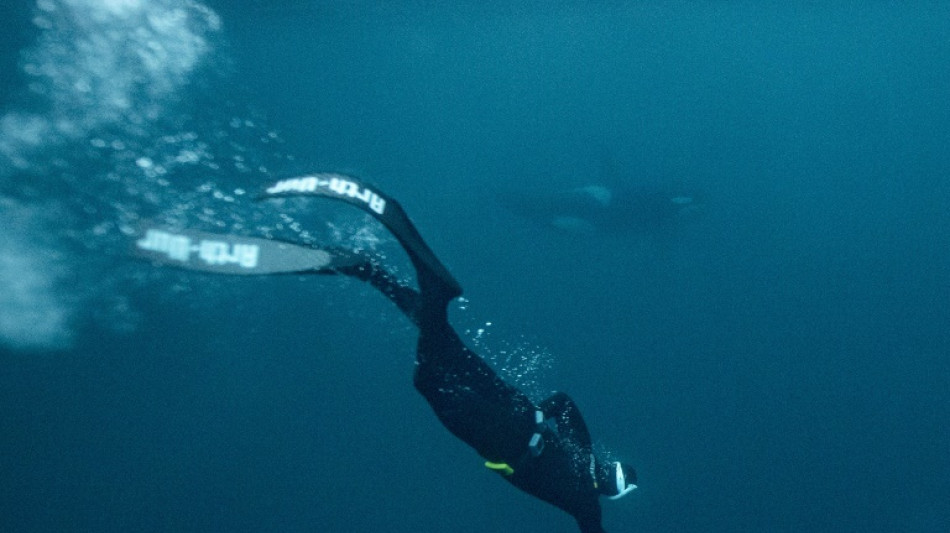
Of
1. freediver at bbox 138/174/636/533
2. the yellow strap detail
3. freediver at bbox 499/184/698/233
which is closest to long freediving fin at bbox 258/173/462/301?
freediver at bbox 138/174/636/533

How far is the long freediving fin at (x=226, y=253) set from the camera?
2.36m

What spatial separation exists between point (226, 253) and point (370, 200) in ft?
2.15

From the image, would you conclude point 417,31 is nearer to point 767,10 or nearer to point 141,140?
point 141,140

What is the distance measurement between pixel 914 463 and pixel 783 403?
316cm

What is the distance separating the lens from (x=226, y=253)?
96.0 inches

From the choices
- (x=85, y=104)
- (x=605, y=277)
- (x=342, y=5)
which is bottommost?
(x=605, y=277)

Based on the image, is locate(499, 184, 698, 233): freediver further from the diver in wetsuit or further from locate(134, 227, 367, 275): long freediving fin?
locate(134, 227, 367, 275): long freediving fin

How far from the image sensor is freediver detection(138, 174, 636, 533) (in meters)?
2.47

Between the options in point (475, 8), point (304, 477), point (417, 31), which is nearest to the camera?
point (304, 477)

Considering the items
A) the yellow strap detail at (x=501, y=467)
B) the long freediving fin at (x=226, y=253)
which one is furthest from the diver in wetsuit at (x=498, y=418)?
the long freediving fin at (x=226, y=253)

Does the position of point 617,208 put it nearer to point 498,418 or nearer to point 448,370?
point 498,418

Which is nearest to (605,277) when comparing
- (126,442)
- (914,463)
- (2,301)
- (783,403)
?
(783,403)

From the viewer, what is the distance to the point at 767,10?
16141 millimetres

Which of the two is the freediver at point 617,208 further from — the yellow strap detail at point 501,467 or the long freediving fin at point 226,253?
the long freediving fin at point 226,253
